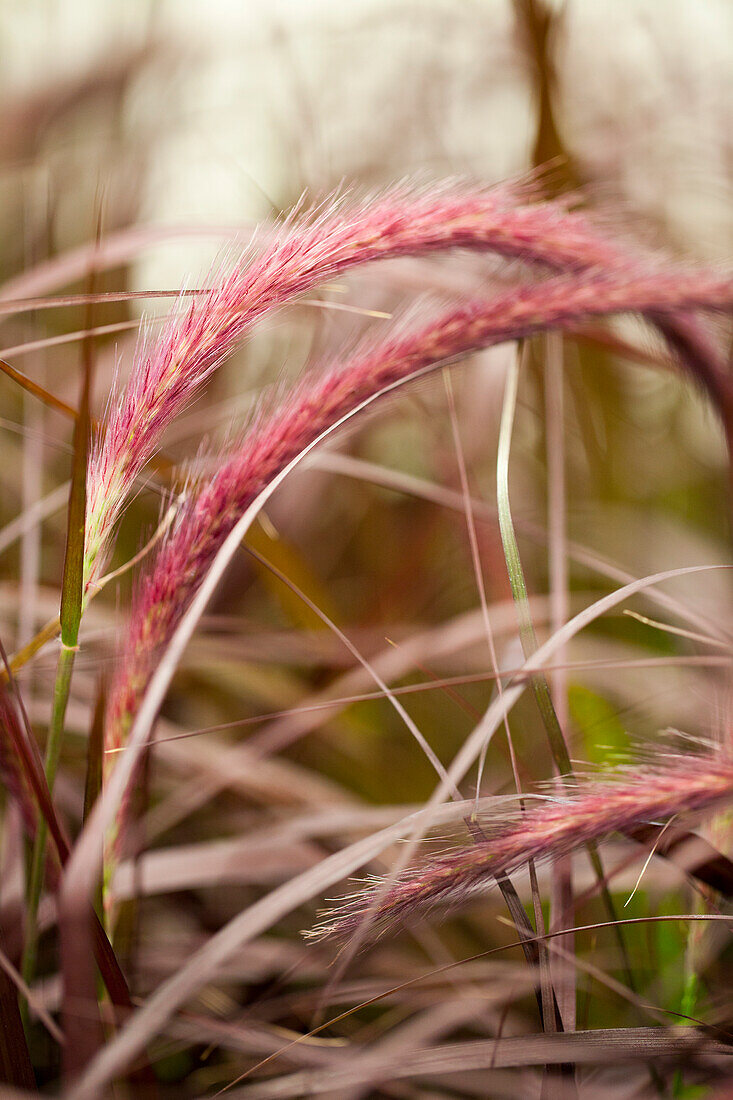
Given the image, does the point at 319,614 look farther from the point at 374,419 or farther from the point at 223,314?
the point at 374,419

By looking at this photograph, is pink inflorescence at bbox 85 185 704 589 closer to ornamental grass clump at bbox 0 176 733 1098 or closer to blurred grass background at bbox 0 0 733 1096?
ornamental grass clump at bbox 0 176 733 1098

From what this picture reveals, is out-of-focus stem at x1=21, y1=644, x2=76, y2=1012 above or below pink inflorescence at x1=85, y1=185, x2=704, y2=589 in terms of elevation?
below

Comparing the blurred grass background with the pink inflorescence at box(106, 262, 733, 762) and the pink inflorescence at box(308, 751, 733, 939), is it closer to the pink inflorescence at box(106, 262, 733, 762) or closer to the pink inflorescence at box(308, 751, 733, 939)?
the pink inflorescence at box(106, 262, 733, 762)

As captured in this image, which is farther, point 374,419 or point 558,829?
point 374,419

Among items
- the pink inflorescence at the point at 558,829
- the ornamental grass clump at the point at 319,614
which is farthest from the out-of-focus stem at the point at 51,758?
the pink inflorescence at the point at 558,829

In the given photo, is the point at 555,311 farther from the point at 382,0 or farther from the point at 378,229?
the point at 382,0

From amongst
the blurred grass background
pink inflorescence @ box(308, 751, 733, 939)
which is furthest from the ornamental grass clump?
the blurred grass background

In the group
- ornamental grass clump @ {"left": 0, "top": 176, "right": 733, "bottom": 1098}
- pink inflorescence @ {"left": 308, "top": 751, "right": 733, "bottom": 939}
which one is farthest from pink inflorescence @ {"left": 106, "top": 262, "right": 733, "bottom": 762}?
pink inflorescence @ {"left": 308, "top": 751, "right": 733, "bottom": 939}

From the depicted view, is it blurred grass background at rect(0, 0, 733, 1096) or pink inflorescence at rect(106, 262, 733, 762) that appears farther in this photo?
blurred grass background at rect(0, 0, 733, 1096)

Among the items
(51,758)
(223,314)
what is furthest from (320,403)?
(51,758)
